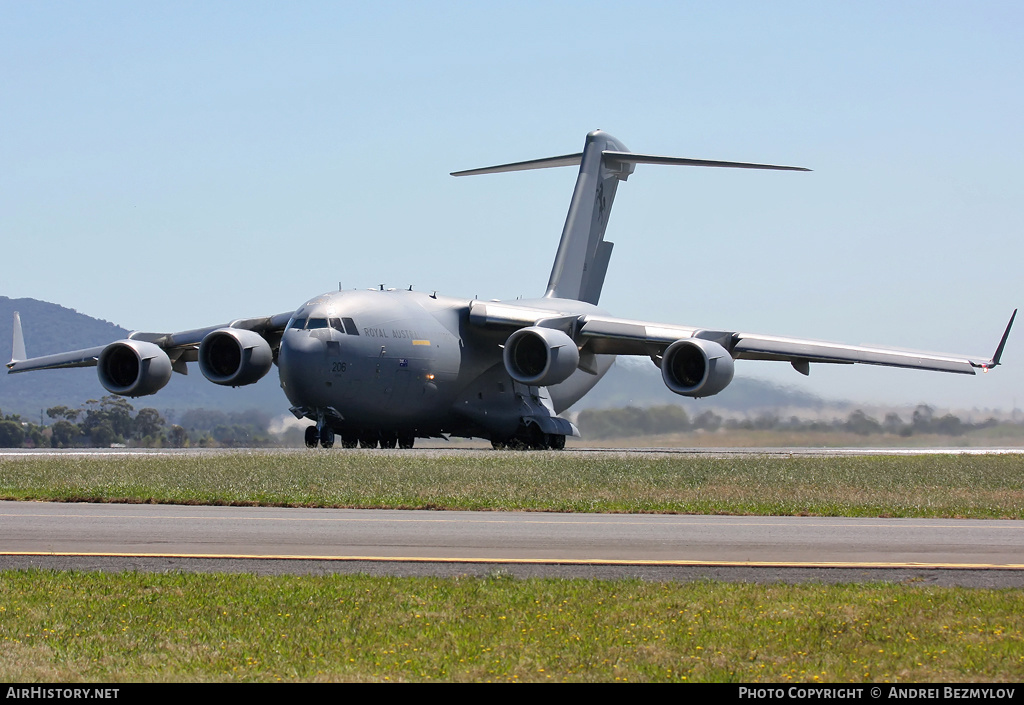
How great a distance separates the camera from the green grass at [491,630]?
6879mm

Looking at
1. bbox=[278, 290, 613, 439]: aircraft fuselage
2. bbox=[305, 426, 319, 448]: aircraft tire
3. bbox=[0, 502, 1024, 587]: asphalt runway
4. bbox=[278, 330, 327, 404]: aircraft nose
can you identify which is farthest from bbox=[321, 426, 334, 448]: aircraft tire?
bbox=[0, 502, 1024, 587]: asphalt runway

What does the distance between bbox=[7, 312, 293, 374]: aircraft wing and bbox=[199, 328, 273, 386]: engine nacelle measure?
744 millimetres

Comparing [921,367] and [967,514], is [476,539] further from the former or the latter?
[921,367]

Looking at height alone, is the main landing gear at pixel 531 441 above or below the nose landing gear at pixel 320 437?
below

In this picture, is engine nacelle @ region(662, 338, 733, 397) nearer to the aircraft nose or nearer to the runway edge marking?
the aircraft nose

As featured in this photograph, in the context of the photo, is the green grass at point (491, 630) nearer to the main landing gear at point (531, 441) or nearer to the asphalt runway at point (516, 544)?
the asphalt runway at point (516, 544)

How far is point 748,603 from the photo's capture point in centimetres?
884

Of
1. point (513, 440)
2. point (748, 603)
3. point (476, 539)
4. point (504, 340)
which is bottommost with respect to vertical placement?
point (513, 440)

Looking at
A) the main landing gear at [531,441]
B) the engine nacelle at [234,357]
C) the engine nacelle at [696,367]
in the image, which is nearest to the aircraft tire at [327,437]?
the engine nacelle at [234,357]

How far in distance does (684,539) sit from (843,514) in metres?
3.99

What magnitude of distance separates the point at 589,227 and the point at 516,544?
30.4 meters

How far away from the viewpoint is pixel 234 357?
3369 centimetres

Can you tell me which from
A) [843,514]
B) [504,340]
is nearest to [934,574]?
[843,514]

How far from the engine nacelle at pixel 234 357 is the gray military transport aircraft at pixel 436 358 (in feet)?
0.12
